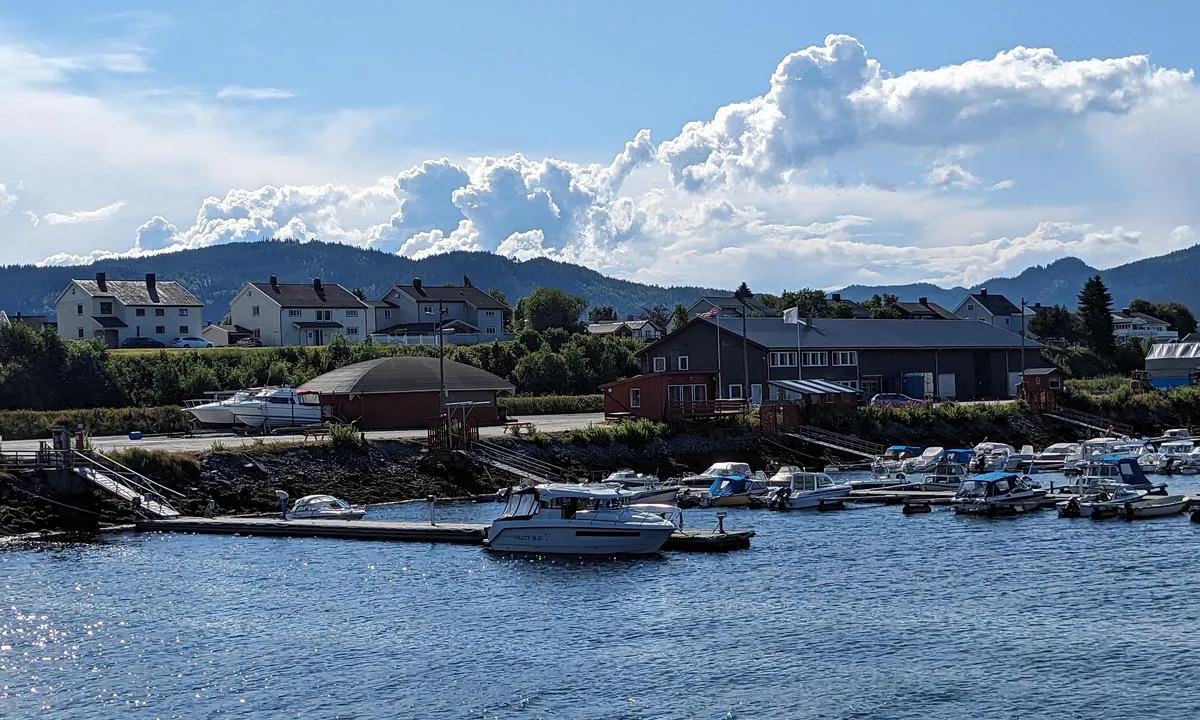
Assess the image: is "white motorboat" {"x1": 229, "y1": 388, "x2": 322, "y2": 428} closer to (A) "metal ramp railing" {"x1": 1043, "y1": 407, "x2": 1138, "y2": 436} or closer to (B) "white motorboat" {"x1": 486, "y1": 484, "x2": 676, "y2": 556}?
(B) "white motorboat" {"x1": 486, "y1": 484, "x2": 676, "y2": 556}

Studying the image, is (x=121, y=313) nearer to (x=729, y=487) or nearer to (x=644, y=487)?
(x=644, y=487)

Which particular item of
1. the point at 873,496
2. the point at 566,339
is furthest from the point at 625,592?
the point at 566,339

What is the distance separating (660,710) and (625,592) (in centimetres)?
1278

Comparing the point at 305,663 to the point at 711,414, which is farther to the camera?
the point at 711,414

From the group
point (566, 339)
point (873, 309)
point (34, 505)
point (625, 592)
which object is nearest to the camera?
point (625, 592)

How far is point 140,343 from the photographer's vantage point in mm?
136625

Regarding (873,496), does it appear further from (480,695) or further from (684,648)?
(480,695)

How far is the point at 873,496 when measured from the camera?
64.9 meters

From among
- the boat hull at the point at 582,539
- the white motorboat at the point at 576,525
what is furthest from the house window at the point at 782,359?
the boat hull at the point at 582,539

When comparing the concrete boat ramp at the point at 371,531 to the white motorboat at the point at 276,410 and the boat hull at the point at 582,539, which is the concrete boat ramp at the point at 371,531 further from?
the white motorboat at the point at 276,410

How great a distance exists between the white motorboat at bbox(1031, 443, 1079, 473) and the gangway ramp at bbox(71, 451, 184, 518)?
4829 centimetres

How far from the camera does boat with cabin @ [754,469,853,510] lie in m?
62.3

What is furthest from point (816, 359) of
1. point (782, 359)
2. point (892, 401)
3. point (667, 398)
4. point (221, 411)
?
point (221, 411)

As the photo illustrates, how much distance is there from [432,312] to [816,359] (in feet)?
233
